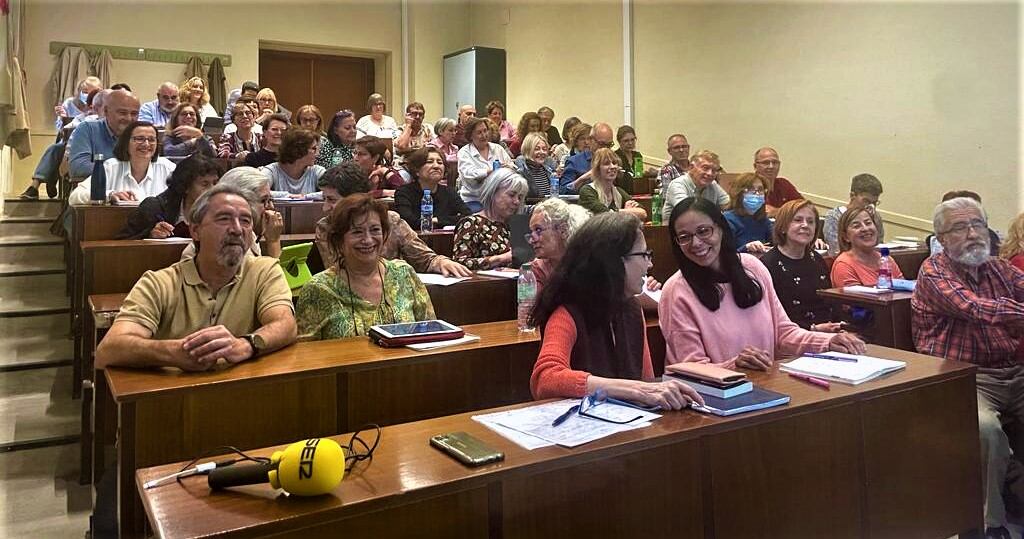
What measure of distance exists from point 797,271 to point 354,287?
2040 millimetres

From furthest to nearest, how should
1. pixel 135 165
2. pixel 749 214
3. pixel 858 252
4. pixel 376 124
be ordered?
1. pixel 376 124
2. pixel 749 214
3. pixel 135 165
4. pixel 858 252

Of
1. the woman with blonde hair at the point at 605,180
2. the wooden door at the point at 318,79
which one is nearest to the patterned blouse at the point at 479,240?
the woman with blonde hair at the point at 605,180

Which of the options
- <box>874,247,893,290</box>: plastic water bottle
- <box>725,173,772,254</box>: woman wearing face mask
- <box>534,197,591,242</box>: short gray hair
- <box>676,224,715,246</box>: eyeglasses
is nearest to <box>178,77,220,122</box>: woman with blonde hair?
<box>725,173,772,254</box>: woman wearing face mask

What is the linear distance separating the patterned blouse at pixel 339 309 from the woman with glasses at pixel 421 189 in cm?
170

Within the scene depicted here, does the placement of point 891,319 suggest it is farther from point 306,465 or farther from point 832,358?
point 306,465

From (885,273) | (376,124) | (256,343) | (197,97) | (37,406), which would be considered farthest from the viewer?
(376,124)

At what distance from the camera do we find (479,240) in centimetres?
375

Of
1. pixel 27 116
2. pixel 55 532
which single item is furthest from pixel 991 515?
pixel 27 116

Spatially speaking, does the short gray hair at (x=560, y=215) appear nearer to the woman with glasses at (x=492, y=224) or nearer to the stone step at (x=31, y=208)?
the woman with glasses at (x=492, y=224)

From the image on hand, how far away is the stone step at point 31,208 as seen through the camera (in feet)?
17.2

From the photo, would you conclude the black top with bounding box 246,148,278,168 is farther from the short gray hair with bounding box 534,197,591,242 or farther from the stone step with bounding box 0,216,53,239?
the short gray hair with bounding box 534,197,591,242

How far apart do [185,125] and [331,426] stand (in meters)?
3.64

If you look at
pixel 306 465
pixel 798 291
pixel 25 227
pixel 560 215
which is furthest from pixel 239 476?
pixel 25 227

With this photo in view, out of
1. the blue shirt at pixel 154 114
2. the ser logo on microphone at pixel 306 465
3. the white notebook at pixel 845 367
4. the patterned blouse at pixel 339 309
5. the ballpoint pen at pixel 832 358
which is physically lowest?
the ser logo on microphone at pixel 306 465
